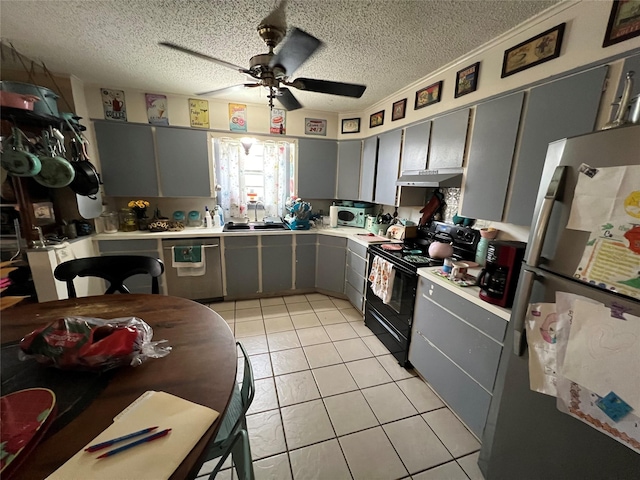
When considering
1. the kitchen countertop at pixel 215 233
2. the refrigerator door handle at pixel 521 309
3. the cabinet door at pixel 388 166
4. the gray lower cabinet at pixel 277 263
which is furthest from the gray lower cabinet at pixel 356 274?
the refrigerator door handle at pixel 521 309

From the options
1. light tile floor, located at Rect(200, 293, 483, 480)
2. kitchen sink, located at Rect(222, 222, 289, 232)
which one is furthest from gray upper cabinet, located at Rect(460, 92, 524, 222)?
kitchen sink, located at Rect(222, 222, 289, 232)

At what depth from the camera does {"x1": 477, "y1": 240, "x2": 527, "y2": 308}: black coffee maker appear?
132 centimetres

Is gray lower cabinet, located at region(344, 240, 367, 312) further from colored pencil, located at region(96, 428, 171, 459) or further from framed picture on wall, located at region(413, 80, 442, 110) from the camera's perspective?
colored pencil, located at region(96, 428, 171, 459)

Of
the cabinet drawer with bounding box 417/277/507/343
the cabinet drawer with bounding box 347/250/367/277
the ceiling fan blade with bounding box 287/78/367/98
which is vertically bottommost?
the cabinet drawer with bounding box 347/250/367/277

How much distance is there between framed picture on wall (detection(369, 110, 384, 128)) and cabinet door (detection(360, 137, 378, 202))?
17 centimetres

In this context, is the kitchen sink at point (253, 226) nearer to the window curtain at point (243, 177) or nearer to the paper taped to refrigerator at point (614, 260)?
the window curtain at point (243, 177)

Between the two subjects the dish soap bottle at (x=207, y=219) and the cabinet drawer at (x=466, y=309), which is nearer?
the cabinet drawer at (x=466, y=309)

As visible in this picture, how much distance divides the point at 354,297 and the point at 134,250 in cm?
242

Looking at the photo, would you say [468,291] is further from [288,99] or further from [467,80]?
[288,99]

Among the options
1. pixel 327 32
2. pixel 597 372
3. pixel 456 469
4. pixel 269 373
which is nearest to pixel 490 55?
pixel 327 32

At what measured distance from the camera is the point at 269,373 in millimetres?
2010

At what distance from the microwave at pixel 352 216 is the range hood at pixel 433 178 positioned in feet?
2.84

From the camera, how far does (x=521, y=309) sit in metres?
1.11

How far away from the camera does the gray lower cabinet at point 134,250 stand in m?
2.62
